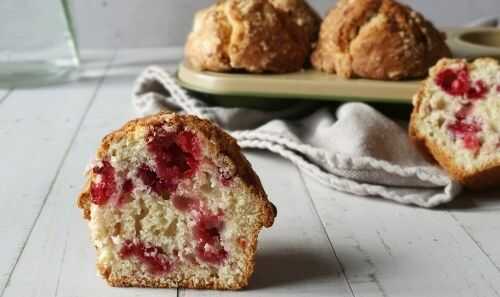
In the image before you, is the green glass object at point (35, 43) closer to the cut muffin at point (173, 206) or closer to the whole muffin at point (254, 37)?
the whole muffin at point (254, 37)

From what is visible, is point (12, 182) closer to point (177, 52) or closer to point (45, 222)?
point (45, 222)

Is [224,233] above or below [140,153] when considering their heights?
below

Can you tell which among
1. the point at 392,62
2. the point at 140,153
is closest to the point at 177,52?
the point at 392,62

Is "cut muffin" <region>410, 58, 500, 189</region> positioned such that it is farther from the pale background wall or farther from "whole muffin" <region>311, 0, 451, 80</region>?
the pale background wall

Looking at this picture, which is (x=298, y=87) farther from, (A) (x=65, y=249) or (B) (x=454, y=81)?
(A) (x=65, y=249)

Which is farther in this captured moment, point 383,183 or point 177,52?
point 177,52

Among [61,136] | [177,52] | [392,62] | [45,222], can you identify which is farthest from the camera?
[177,52]
